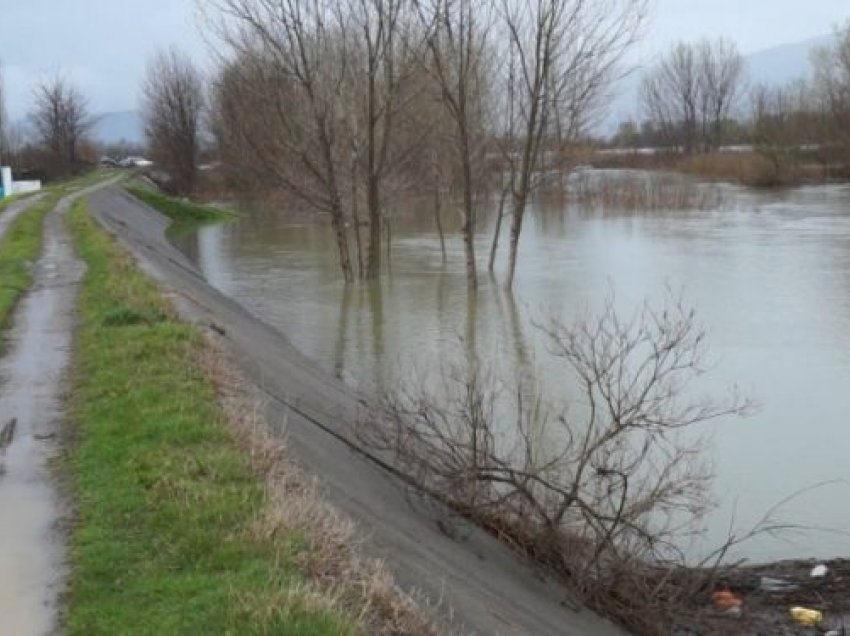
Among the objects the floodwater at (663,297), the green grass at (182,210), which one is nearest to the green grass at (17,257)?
the floodwater at (663,297)

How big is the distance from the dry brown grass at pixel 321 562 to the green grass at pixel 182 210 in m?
43.6

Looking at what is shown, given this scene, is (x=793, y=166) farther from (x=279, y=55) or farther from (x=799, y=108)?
(x=279, y=55)

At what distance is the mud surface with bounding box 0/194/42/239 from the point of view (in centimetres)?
2593

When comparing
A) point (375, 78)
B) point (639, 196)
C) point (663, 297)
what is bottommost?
point (663, 297)

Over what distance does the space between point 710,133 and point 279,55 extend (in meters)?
72.0

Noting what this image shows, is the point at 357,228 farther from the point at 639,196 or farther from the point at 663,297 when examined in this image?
the point at 639,196

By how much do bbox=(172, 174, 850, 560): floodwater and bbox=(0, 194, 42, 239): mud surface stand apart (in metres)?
5.16

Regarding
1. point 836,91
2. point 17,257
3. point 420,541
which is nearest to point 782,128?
point 836,91

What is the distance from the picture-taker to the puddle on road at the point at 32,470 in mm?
4320

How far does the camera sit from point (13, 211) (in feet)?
102

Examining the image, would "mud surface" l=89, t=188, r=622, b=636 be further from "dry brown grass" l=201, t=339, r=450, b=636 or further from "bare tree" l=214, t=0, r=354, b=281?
"bare tree" l=214, t=0, r=354, b=281

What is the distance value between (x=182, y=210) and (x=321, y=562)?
1885 inches

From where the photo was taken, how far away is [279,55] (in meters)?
22.9

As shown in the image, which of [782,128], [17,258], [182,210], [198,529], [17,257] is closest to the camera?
[198,529]
